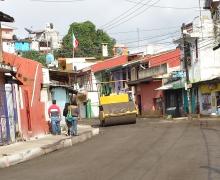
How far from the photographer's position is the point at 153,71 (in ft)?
205

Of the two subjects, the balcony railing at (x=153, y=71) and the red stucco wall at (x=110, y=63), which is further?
the red stucco wall at (x=110, y=63)

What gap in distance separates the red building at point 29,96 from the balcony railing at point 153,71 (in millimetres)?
30505

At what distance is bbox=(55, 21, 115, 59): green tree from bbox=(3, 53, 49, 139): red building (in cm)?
6173

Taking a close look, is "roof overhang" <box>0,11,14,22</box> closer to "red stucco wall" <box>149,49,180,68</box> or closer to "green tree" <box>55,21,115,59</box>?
"red stucco wall" <box>149,49,180,68</box>

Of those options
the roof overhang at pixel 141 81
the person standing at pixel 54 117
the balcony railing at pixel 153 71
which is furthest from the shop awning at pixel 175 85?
the person standing at pixel 54 117

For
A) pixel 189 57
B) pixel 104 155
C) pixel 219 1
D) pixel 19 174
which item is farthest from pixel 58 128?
pixel 189 57

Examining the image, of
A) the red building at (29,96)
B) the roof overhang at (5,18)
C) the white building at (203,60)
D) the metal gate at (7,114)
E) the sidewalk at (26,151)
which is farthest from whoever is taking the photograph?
the white building at (203,60)

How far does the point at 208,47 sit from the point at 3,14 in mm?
29752

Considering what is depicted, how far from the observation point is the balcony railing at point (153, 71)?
60.9 meters

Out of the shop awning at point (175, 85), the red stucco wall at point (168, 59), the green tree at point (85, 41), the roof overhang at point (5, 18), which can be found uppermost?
the green tree at point (85, 41)

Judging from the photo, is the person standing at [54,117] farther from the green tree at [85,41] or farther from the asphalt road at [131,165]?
the green tree at [85,41]

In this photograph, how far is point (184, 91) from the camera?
55.7m

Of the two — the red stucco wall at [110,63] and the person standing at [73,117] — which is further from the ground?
the red stucco wall at [110,63]

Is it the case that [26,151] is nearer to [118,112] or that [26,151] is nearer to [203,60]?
[118,112]
